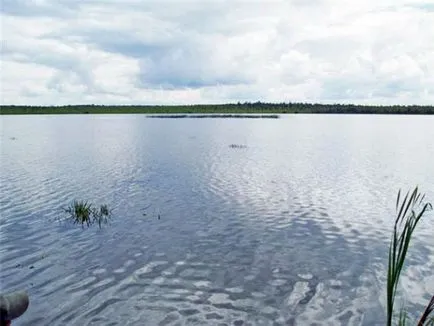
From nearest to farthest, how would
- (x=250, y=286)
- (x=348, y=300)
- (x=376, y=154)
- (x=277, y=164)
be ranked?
(x=348, y=300)
(x=250, y=286)
(x=277, y=164)
(x=376, y=154)

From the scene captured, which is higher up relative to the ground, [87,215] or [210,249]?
[87,215]

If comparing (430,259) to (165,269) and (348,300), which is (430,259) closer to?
(348,300)

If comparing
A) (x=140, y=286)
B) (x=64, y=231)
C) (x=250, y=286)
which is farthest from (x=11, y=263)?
(x=250, y=286)

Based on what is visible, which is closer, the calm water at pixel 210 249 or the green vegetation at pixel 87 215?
the calm water at pixel 210 249

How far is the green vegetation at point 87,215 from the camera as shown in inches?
848

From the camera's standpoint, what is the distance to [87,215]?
2184 cm

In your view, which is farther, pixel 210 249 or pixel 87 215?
pixel 87 215

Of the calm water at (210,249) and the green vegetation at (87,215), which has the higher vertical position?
the green vegetation at (87,215)

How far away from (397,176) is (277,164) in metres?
11.9

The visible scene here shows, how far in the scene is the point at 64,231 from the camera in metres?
20.0

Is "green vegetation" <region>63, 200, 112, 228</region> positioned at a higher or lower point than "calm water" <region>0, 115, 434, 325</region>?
higher

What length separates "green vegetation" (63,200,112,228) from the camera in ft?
70.7

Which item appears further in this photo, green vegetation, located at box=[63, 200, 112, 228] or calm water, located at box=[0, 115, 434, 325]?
green vegetation, located at box=[63, 200, 112, 228]

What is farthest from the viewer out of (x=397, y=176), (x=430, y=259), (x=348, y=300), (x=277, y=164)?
(x=277, y=164)
